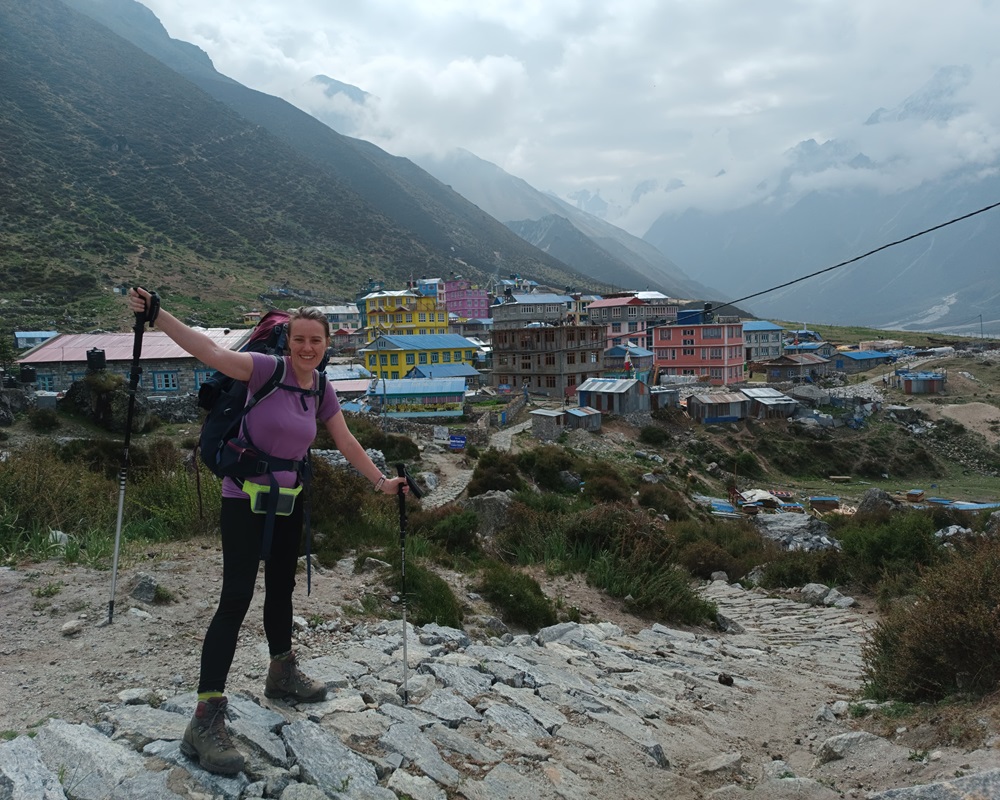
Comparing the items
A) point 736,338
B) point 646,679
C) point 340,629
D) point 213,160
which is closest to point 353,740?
point 340,629

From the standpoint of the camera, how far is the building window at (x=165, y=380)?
114 ft

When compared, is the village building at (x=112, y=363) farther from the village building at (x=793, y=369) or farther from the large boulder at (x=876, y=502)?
the village building at (x=793, y=369)

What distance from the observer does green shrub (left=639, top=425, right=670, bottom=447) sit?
40.3 m

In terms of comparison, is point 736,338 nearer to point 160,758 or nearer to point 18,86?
point 160,758

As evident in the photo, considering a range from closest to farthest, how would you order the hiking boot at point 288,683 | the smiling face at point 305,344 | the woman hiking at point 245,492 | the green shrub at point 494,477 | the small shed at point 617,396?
the woman hiking at point 245,492 < the smiling face at point 305,344 < the hiking boot at point 288,683 < the green shrub at point 494,477 < the small shed at point 617,396

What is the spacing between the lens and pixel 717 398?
1887 inches

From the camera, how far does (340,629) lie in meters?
5.70

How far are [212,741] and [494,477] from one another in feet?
59.2

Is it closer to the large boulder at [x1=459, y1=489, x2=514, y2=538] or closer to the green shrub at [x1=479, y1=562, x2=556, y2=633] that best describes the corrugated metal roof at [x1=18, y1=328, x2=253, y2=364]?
the large boulder at [x1=459, y1=489, x2=514, y2=538]

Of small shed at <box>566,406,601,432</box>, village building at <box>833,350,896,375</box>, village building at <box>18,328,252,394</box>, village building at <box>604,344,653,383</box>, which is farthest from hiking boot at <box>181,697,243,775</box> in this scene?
village building at <box>833,350,896,375</box>

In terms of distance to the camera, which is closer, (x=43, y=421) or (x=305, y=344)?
(x=305, y=344)

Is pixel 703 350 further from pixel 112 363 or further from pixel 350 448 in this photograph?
pixel 350 448

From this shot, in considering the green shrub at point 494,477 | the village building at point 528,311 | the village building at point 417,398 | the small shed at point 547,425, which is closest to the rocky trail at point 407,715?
the green shrub at point 494,477

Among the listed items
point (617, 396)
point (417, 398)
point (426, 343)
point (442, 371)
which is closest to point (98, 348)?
point (417, 398)
